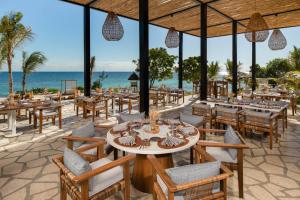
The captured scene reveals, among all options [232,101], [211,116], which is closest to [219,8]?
[232,101]

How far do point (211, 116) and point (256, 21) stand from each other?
2410mm

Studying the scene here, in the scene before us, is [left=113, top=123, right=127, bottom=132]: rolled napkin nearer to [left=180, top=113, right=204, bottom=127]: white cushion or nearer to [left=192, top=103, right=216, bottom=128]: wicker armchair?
[left=180, top=113, right=204, bottom=127]: white cushion

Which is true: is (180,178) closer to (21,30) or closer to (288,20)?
(21,30)

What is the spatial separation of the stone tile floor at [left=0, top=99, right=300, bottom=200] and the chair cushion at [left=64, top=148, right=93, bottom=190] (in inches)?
36.6

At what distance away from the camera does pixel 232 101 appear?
555cm

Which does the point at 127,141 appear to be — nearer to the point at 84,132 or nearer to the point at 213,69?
the point at 84,132

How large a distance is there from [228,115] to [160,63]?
742 centimetres

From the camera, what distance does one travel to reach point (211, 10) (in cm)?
759

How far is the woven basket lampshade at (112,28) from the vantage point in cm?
485

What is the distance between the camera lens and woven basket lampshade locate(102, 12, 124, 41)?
4852 millimetres

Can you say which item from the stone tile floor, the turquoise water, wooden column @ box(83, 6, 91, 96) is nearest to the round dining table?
the stone tile floor

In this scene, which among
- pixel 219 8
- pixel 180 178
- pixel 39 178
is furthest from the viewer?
pixel 219 8

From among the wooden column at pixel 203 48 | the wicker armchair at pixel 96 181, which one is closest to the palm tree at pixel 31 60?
the wooden column at pixel 203 48

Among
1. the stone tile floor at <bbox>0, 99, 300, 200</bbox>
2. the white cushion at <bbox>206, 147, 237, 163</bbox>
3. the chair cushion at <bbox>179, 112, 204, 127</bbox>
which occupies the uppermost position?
the chair cushion at <bbox>179, 112, 204, 127</bbox>
